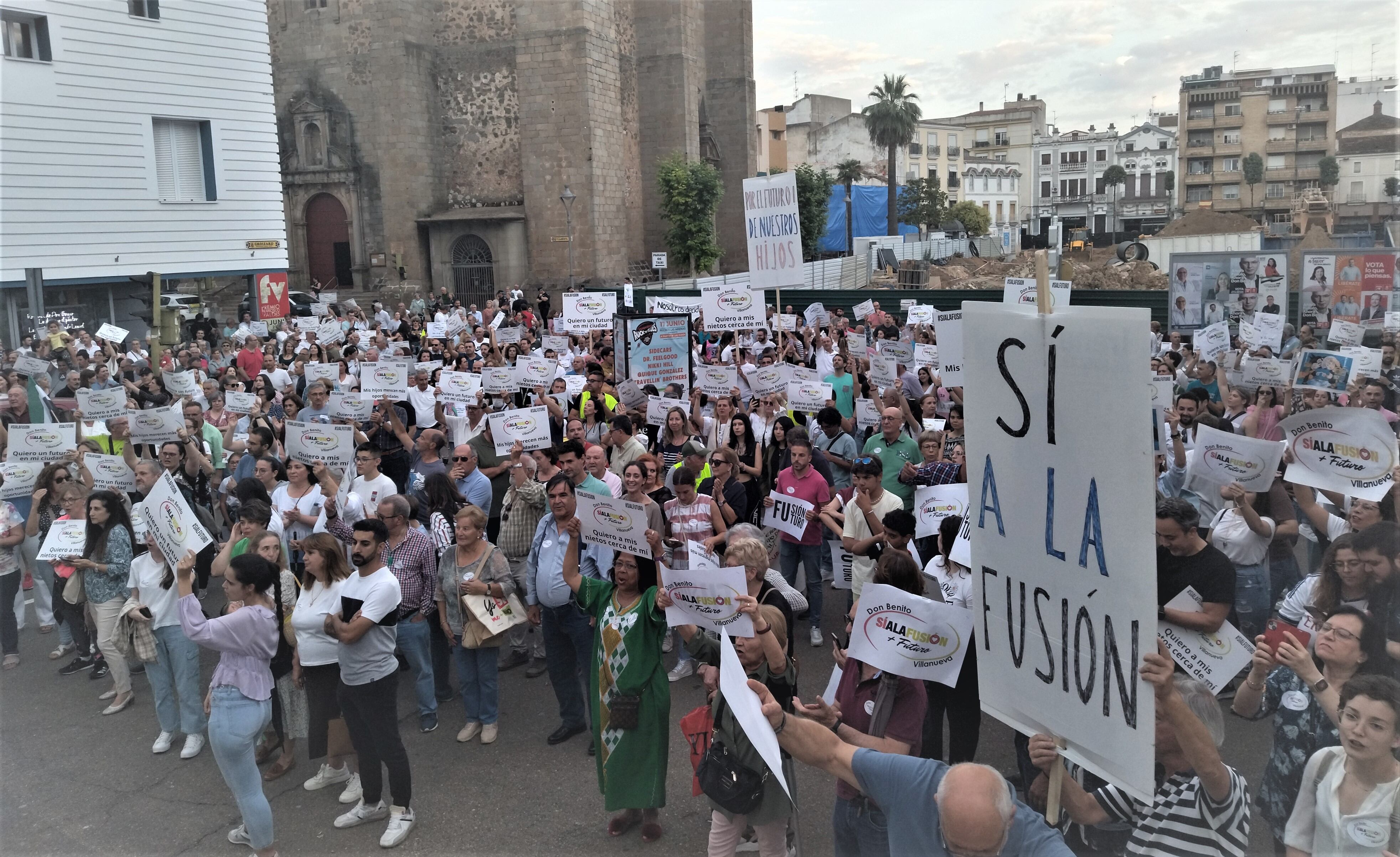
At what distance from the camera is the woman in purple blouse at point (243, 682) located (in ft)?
16.7

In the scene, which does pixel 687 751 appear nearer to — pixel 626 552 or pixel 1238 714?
pixel 626 552

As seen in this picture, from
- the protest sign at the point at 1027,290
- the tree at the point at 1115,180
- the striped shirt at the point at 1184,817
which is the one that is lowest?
the striped shirt at the point at 1184,817

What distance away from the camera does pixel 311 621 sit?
557cm

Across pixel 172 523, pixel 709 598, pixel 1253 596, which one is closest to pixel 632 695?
pixel 709 598

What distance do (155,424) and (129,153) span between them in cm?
1569

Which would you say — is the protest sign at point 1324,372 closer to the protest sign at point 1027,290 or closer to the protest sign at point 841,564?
the protest sign at point 1027,290

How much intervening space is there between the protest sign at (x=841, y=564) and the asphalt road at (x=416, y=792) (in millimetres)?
675

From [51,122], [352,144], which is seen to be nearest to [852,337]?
[51,122]

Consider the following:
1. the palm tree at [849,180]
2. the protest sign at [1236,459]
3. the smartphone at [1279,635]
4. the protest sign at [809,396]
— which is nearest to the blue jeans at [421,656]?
the protest sign at [809,396]

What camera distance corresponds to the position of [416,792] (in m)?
6.03

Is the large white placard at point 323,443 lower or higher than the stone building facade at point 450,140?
lower

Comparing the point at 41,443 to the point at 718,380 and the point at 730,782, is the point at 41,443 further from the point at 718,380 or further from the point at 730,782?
the point at 730,782

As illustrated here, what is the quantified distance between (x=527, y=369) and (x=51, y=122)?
14.4m

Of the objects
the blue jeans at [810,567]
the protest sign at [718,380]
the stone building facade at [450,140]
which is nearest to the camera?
the blue jeans at [810,567]
